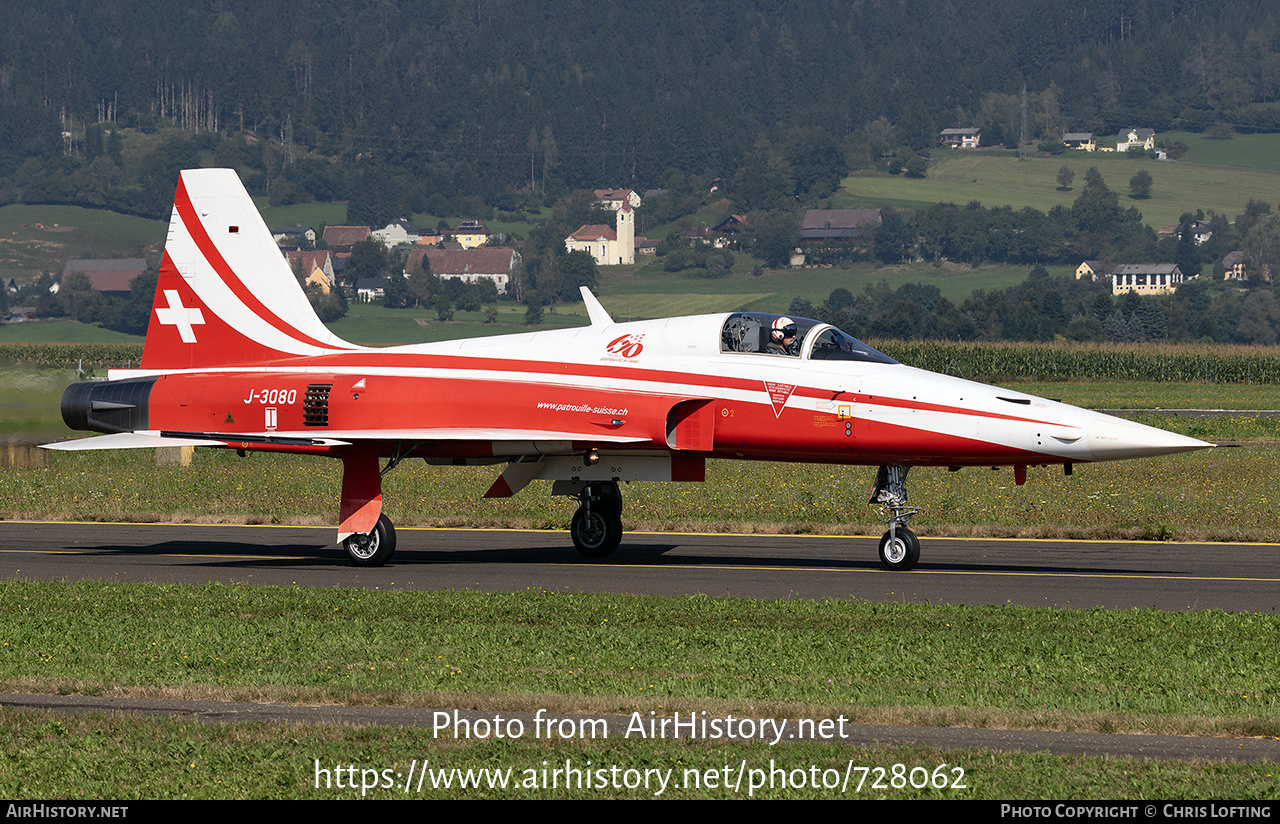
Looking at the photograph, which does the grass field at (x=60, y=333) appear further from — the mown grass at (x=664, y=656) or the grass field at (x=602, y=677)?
the grass field at (x=602, y=677)

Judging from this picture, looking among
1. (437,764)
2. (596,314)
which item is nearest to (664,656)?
(437,764)

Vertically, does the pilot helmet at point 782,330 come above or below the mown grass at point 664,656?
above

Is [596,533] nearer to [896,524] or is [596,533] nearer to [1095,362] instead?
[896,524]

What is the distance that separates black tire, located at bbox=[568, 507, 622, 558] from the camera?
18.8 metres

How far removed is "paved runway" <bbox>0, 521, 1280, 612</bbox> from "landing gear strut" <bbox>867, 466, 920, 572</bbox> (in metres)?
0.23

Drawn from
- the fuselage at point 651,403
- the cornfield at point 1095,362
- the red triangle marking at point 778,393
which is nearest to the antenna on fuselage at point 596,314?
the fuselage at point 651,403

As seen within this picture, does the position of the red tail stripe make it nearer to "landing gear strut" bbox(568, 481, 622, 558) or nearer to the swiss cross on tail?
the swiss cross on tail

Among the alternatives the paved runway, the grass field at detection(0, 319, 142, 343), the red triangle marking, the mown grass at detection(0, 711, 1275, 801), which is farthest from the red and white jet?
the grass field at detection(0, 319, 142, 343)

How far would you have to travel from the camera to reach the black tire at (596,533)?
18.8 m

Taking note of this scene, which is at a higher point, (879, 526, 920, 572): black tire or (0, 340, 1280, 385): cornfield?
(0, 340, 1280, 385): cornfield

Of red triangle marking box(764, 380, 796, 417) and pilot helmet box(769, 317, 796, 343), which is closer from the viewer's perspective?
red triangle marking box(764, 380, 796, 417)
